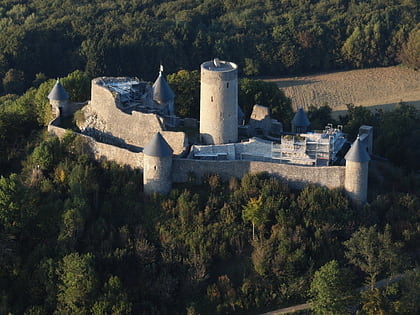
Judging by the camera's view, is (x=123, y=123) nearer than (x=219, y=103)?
No

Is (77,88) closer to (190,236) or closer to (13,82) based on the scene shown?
(190,236)

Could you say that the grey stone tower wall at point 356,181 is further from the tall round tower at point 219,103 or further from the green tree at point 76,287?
the green tree at point 76,287

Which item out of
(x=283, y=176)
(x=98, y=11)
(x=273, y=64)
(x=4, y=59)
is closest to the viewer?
(x=283, y=176)

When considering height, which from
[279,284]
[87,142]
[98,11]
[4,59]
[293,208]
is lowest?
[279,284]

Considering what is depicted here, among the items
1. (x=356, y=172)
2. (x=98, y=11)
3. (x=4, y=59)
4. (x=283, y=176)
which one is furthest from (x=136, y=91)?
(x=98, y=11)

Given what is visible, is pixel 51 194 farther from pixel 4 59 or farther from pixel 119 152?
pixel 4 59

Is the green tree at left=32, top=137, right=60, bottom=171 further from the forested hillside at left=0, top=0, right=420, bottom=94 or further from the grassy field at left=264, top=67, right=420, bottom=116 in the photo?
the grassy field at left=264, top=67, right=420, bottom=116

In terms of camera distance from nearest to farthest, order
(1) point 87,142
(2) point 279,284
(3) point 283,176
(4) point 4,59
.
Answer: (2) point 279,284 → (3) point 283,176 → (1) point 87,142 → (4) point 4,59

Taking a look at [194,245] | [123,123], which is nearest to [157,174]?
[194,245]
